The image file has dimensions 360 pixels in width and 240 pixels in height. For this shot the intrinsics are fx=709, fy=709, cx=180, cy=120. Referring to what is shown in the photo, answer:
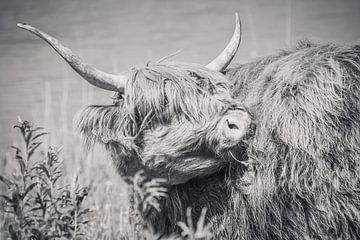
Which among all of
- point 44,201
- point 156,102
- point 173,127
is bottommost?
point 44,201

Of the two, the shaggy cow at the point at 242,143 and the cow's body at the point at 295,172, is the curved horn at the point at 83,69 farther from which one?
the cow's body at the point at 295,172

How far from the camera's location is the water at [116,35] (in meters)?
8.59

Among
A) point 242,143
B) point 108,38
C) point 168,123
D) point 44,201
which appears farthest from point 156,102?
point 108,38

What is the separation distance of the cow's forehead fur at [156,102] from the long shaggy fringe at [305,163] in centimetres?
35

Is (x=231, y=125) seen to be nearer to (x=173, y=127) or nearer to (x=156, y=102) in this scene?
(x=173, y=127)

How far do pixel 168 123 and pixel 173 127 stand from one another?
0.14ft

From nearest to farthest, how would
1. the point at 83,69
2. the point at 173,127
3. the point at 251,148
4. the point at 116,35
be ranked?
the point at 83,69, the point at 173,127, the point at 251,148, the point at 116,35

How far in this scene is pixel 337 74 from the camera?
4.21 meters

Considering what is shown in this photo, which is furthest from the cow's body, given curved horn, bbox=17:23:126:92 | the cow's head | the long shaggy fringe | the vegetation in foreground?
curved horn, bbox=17:23:126:92

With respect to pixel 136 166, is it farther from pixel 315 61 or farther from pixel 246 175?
pixel 315 61

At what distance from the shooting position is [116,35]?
12.8 m

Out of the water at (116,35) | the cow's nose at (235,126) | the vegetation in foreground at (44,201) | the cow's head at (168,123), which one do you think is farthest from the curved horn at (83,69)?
the water at (116,35)

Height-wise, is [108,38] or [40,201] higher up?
[108,38]

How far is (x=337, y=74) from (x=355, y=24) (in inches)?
289
